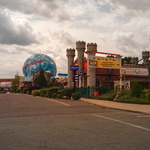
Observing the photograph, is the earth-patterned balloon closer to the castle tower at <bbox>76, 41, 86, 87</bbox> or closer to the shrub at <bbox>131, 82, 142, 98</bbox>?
the castle tower at <bbox>76, 41, 86, 87</bbox>

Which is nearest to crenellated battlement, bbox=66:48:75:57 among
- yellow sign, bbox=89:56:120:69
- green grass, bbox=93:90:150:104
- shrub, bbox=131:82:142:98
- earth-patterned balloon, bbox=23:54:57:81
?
yellow sign, bbox=89:56:120:69

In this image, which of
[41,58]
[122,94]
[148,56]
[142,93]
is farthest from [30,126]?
[41,58]

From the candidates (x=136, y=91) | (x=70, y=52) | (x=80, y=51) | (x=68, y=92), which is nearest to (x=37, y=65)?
(x=70, y=52)

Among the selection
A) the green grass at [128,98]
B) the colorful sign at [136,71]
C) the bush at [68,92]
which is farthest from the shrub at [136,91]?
the colorful sign at [136,71]

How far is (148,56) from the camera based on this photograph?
51.4 metres

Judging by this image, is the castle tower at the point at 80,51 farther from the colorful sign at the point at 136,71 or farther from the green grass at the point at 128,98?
the green grass at the point at 128,98

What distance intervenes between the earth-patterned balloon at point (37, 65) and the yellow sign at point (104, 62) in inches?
2160

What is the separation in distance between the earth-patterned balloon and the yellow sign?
2160 inches

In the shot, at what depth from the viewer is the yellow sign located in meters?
30.7

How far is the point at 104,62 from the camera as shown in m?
31.0

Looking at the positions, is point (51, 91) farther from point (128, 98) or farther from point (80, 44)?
point (128, 98)

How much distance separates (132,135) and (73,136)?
2.02m

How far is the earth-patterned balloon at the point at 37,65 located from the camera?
3339 inches

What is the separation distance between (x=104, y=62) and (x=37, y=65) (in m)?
56.0
